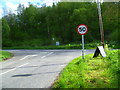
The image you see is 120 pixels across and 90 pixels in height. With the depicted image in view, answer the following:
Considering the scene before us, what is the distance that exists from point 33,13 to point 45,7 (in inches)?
156

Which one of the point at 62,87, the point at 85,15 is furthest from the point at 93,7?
the point at 62,87

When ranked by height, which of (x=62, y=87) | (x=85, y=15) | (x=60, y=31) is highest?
(x=85, y=15)

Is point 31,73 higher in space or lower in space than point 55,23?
lower

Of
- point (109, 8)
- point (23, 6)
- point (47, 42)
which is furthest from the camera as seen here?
point (23, 6)

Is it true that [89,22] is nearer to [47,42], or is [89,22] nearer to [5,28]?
[47,42]

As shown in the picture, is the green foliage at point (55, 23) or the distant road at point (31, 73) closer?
the distant road at point (31, 73)

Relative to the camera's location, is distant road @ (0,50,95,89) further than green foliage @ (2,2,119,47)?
No

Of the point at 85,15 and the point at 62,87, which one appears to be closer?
the point at 62,87

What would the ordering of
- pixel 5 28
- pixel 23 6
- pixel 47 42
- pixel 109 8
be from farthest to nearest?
pixel 23 6 → pixel 47 42 → pixel 5 28 → pixel 109 8

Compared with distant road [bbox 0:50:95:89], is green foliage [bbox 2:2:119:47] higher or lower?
higher

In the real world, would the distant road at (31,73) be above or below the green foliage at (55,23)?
below

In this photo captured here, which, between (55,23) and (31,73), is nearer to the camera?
(31,73)

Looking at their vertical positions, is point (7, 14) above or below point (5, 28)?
above

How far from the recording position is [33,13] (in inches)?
1719
